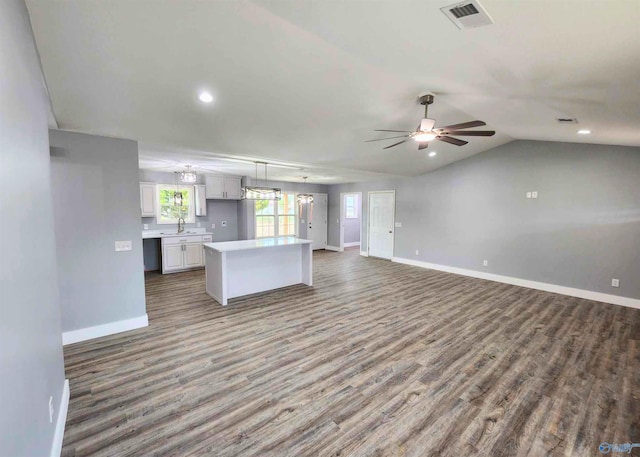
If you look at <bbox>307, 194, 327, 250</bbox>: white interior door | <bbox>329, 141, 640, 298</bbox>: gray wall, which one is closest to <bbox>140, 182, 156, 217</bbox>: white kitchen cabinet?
<bbox>307, 194, 327, 250</bbox>: white interior door

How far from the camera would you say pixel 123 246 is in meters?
3.50

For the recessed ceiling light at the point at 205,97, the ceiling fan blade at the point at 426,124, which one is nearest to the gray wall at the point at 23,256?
the recessed ceiling light at the point at 205,97

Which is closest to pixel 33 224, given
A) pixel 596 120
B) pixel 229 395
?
pixel 229 395

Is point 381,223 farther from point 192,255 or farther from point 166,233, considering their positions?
point 166,233

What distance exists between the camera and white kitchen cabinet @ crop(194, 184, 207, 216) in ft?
22.8

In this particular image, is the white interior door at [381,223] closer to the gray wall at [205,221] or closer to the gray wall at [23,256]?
the gray wall at [205,221]

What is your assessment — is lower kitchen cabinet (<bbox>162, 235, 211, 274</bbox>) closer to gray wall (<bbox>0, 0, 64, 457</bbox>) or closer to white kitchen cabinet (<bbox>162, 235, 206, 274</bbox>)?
white kitchen cabinet (<bbox>162, 235, 206, 274</bbox>)

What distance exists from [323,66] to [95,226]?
319cm

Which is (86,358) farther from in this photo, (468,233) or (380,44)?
(468,233)

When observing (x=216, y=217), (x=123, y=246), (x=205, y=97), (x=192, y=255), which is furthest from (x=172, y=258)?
(x=205, y=97)

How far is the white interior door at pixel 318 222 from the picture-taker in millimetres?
9641

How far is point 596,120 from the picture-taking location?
3125 millimetres

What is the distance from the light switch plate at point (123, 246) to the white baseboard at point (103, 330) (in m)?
0.92

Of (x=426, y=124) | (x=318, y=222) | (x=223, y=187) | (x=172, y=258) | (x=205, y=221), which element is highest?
(x=426, y=124)
